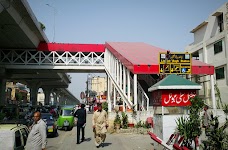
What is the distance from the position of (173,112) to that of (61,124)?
11696mm

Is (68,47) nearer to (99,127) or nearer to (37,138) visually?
(99,127)

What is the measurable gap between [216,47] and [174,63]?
38.0 feet

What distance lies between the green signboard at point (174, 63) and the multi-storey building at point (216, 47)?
7.79 meters

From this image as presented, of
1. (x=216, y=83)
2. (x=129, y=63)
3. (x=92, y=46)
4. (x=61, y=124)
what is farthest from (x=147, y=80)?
(x=92, y=46)

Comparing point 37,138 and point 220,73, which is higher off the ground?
point 220,73

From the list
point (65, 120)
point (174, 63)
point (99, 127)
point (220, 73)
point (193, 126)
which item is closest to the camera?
point (193, 126)

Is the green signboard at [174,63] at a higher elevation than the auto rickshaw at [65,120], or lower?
higher

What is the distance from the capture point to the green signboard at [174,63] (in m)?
16.6

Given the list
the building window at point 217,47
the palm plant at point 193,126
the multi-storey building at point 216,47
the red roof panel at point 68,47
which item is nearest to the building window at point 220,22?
the multi-storey building at point 216,47

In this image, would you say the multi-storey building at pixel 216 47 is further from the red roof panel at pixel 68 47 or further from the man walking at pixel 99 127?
the man walking at pixel 99 127

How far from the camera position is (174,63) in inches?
669

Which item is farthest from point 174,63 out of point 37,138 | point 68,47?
point 68,47

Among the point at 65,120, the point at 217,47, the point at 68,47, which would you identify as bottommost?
the point at 65,120

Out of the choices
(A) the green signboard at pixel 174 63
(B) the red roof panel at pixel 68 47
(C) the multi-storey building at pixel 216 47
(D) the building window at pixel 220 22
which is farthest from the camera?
(B) the red roof panel at pixel 68 47
